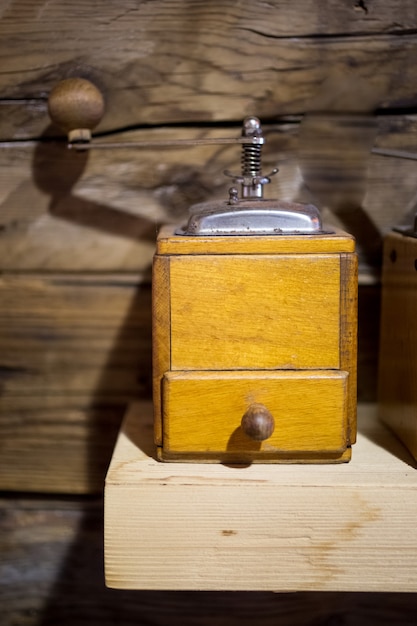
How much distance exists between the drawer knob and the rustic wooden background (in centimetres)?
32

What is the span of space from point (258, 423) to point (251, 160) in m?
0.32

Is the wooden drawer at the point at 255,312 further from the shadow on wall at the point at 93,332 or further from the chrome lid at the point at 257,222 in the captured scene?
the shadow on wall at the point at 93,332

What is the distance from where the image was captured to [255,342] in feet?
2.34

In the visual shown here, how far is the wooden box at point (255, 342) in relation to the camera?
0.70m

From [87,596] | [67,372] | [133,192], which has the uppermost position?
[133,192]

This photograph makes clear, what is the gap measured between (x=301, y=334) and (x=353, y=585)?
0.26 meters

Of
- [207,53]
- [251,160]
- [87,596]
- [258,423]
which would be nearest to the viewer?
[258,423]

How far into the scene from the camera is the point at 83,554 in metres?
1.03

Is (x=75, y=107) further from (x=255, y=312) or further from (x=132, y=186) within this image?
(x=255, y=312)

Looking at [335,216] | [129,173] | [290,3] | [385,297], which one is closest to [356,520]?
[385,297]

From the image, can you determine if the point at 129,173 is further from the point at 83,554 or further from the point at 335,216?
the point at 83,554

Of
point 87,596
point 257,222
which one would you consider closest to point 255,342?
point 257,222

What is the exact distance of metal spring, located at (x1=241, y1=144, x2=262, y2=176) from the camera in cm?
79

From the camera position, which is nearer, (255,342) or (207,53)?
(255,342)
